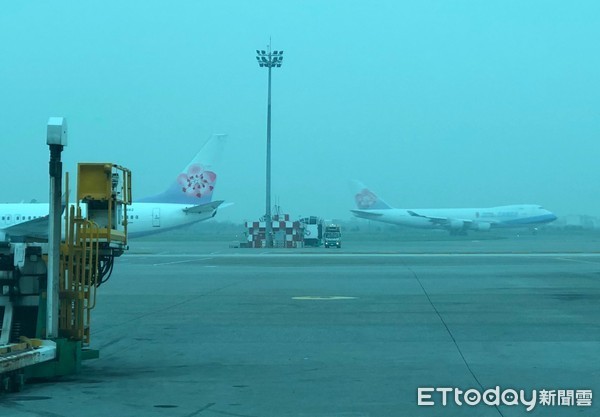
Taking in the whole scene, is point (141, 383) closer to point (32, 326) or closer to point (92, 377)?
point (92, 377)

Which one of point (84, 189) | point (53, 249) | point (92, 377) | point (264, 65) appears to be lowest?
point (92, 377)

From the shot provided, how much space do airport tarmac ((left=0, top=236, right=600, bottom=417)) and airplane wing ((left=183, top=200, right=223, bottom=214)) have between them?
920 inches

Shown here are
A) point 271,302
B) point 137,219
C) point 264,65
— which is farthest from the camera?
point 264,65

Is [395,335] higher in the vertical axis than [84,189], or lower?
lower

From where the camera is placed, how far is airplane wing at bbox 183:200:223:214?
166 ft

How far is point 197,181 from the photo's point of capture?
173 feet

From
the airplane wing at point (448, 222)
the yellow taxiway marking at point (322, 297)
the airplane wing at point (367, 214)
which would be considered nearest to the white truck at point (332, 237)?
the airplane wing at point (448, 222)

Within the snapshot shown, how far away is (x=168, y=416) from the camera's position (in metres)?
8.79

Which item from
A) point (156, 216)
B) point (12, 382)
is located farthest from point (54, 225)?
Result: point (156, 216)

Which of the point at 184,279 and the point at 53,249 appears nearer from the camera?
the point at 53,249

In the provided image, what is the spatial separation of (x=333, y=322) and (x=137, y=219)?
3570 centimetres

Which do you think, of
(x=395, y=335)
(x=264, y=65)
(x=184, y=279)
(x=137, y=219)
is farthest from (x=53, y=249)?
(x=264, y=65)

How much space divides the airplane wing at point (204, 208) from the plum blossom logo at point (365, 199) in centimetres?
6057

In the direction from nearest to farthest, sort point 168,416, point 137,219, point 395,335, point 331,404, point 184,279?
point 168,416
point 331,404
point 395,335
point 184,279
point 137,219
